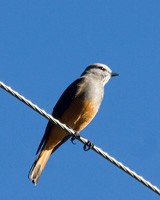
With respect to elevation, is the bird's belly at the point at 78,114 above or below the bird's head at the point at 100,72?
below

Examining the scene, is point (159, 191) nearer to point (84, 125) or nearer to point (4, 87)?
point (4, 87)

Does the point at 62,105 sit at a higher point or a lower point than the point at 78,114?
higher

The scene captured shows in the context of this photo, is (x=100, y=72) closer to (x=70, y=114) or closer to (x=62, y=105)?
(x=62, y=105)

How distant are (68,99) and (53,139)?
26.1 inches

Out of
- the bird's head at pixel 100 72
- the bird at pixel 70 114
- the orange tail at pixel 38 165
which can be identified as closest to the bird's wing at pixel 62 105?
the bird at pixel 70 114

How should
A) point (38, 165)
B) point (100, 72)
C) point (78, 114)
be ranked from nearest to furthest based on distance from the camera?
point (78, 114)
point (38, 165)
point (100, 72)

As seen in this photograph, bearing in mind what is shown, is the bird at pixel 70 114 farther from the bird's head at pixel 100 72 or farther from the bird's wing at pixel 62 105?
the bird's head at pixel 100 72

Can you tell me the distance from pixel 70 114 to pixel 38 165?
0.95 meters

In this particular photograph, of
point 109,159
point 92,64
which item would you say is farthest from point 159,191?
point 92,64

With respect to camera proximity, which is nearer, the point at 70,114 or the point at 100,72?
the point at 70,114

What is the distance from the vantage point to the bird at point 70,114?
6648 millimetres

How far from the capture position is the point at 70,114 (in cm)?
663

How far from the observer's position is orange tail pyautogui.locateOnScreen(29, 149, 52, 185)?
6.72 m

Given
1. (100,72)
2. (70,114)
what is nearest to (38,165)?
(70,114)
